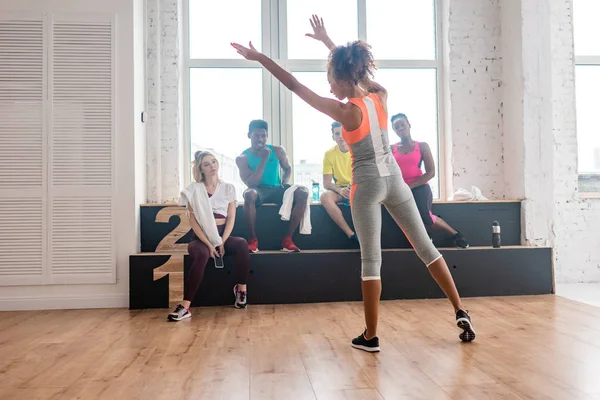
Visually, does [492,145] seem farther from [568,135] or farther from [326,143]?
[326,143]

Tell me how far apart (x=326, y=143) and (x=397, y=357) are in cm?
328

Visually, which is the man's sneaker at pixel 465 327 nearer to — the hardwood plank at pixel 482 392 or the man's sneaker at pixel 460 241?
the hardwood plank at pixel 482 392

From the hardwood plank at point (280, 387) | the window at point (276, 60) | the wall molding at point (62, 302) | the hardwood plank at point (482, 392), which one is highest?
the window at point (276, 60)

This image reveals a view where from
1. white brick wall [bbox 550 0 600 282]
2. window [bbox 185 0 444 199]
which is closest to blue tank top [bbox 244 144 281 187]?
window [bbox 185 0 444 199]

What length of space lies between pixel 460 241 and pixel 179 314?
7.38 feet

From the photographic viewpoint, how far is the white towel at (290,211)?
4.16m

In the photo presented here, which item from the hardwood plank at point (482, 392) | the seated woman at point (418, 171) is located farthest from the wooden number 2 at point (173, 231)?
the hardwood plank at point (482, 392)

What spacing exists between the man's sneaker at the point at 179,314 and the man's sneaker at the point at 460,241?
2158 millimetres

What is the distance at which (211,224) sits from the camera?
371cm

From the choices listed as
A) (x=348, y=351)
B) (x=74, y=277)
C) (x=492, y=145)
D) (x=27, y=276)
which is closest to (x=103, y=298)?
(x=74, y=277)

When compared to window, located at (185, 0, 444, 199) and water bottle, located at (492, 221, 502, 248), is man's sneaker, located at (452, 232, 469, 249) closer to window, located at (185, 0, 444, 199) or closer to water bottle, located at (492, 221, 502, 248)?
water bottle, located at (492, 221, 502, 248)

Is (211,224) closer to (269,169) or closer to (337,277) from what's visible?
(269,169)

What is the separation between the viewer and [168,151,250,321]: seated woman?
364cm

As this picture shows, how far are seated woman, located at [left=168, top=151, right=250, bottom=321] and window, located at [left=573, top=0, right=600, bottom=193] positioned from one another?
3.55 m
